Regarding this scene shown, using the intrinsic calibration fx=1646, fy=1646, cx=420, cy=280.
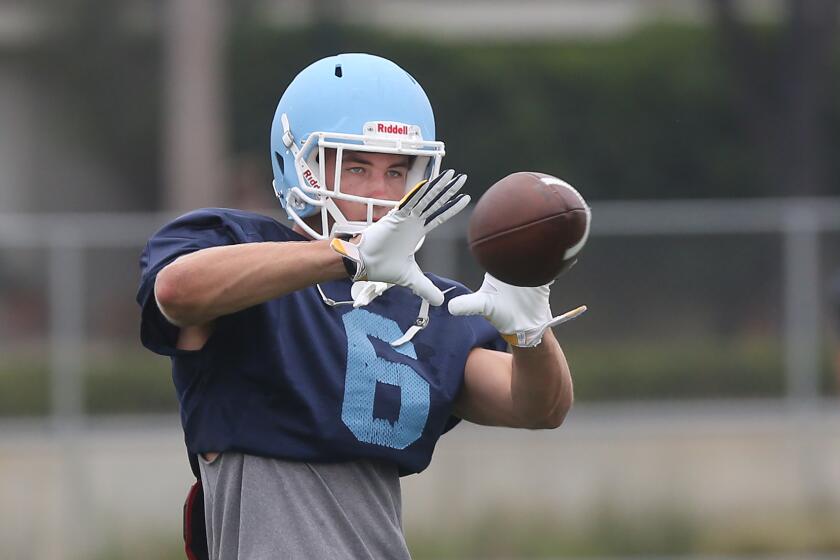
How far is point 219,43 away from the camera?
628 inches

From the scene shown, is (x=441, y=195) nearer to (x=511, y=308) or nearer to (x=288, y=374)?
(x=511, y=308)

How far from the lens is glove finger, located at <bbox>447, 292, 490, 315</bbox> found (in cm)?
303

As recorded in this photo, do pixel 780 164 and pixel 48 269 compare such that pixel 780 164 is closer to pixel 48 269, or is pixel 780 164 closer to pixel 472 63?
pixel 472 63

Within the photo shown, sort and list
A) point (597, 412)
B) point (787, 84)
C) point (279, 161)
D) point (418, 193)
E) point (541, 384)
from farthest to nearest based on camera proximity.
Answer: point (787, 84) → point (597, 412) → point (279, 161) → point (541, 384) → point (418, 193)

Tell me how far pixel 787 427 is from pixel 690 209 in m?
1.44

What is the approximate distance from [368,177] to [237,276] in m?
0.45

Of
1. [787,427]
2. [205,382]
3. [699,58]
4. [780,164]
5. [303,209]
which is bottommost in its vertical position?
[787,427]

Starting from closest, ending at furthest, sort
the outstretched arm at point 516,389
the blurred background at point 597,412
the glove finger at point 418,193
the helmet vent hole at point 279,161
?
the glove finger at point 418,193, the outstretched arm at point 516,389, the helmet vent hole at point 279,161, the blurred background at point 597,412

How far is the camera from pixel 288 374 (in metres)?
3.23

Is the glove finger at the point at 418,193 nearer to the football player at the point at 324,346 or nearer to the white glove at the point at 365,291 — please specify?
the football player at the point at 324,346

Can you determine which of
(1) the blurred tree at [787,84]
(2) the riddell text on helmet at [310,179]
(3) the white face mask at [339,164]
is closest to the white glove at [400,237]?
(3) the white face mask at [339,164]

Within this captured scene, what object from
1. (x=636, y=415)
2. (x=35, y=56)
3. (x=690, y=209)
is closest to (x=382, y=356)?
(x=636, y=415)

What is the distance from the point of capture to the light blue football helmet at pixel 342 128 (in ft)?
10.9

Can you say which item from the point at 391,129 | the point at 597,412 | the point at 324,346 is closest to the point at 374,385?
the point at 324,346
